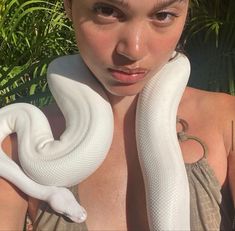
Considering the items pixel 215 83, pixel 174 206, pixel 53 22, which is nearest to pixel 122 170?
pixel 174 206

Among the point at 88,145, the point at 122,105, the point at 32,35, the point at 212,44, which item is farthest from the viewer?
the point at 32,35

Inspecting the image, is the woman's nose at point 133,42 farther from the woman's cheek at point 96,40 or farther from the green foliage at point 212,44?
the green foliage at point 212,44

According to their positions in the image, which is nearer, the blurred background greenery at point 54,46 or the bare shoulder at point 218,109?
the bare shoulder at point 218,109

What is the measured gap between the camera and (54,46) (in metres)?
3.11

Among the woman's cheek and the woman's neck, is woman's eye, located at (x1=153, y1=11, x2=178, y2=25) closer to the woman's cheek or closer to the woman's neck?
the woman's cheek

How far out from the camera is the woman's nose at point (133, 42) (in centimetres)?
99

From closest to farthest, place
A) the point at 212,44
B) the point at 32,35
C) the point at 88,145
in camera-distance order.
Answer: the point at 88,145
the point at 212,44
the point at 32,35

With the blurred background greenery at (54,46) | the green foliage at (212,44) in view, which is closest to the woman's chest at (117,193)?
the blurred background greenery at (54,46)

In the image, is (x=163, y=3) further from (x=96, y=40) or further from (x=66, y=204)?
(x=66, y=204)

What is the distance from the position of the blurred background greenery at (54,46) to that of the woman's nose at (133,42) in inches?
19.8

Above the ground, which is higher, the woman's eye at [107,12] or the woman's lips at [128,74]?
the woman's eye at [107,12]

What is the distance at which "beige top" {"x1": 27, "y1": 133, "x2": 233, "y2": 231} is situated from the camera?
1.16 m

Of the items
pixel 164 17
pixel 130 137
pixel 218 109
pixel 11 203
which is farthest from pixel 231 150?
pixel 11 203

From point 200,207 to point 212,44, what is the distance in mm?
1439
